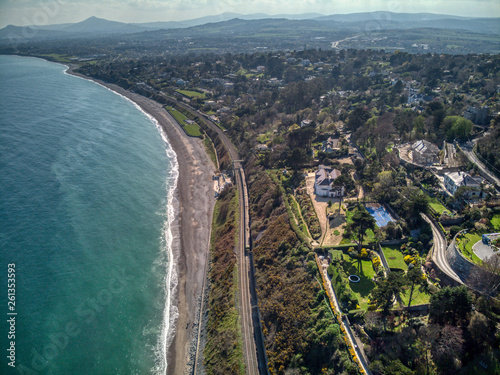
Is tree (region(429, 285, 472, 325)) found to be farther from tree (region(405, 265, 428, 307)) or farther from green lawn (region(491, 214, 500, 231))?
green lawn (region(491, 214, 500, 231))

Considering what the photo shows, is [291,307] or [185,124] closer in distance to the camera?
[291,307]

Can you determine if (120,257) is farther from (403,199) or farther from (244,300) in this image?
(403,199)

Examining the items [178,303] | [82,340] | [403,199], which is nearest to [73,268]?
[82,340]

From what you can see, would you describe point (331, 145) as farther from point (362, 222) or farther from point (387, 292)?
point (387, 292)

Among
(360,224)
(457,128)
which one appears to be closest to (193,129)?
(457,128)

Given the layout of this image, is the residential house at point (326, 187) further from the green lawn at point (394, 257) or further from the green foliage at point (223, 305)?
the green foliage at point (223, 305)

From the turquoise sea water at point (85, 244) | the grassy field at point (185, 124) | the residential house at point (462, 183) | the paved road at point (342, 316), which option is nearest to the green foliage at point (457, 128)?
the residential house at point (462, 183)
